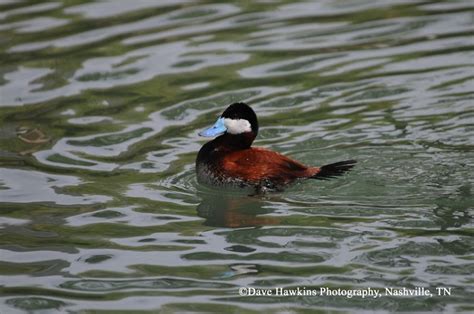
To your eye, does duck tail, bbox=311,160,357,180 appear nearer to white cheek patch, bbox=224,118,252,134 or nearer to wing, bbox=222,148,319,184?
wing, bbox=222,148,319,184

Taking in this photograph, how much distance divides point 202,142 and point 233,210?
168cm

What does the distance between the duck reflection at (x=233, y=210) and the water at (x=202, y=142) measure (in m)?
0.02

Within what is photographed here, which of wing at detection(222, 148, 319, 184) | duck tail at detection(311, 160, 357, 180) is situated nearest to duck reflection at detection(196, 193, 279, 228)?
wing at detection(222, 148, 319, 184)

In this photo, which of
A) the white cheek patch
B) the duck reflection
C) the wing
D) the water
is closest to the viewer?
the water

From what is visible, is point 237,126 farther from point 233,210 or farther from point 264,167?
point 233,210

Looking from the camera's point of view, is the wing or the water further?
the wing

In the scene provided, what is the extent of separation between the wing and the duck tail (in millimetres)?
57

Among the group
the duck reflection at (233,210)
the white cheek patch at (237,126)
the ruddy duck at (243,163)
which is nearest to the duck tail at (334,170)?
the ruddy duck at (243,163)

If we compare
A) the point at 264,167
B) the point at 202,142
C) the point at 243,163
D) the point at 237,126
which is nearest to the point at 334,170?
the point at 264,167

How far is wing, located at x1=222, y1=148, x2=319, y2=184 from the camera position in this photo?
8.26 meters

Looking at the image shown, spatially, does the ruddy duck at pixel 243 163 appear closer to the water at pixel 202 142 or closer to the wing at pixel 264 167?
the wing at pixel 264 167

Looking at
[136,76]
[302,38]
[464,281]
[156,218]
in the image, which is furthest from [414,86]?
[464,281]

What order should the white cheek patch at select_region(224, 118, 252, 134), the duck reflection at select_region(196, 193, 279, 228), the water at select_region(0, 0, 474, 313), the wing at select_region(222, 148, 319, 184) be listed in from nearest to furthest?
the water at select_region(0, 0, 474, 313), the duck reflection at select_region(196, 193, 279, 228), the wing at select_region(222, 148, 319, 184), the white cheek patch at select_region(224, 118, 252, 134)

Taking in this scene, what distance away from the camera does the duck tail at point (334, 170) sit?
8289 millimetres
